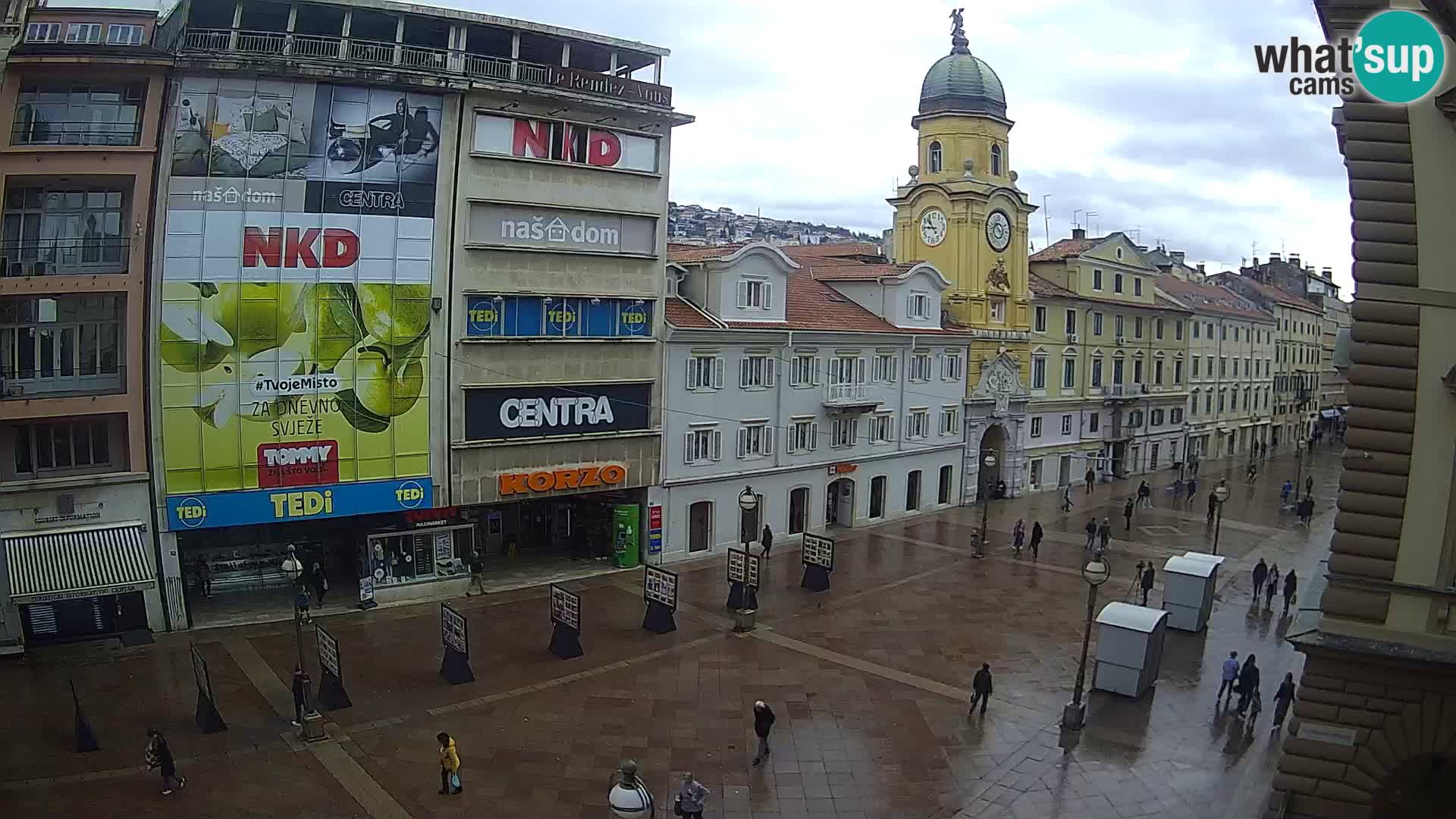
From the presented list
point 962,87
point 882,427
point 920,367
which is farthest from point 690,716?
point 962,87

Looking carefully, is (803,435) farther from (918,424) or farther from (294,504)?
(294,504)

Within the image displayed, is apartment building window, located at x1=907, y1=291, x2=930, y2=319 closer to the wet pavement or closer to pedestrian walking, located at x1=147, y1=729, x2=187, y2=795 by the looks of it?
the wet pavement

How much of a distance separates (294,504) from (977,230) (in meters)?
34.4

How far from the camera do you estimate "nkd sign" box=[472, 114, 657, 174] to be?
98.7 feet

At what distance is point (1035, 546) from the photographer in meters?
37.6

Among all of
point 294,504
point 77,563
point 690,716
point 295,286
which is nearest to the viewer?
point 690,716

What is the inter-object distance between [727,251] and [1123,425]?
3304 cm

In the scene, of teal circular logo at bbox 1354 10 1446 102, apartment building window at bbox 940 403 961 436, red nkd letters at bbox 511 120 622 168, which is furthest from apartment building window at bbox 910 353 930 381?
teal circular logo at bbox 1354 10 1446 102

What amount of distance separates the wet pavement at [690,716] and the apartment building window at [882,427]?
11.5 metres

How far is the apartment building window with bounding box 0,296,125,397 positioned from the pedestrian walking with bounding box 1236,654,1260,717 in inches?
1135

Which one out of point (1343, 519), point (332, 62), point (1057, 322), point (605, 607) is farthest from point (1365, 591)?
point (1057, 322)

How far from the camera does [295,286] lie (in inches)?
1082

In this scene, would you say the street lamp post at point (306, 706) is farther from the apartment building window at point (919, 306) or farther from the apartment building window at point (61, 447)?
the apartment building window at point (919, 306)

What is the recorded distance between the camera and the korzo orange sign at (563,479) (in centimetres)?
3148
